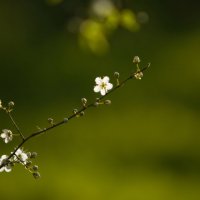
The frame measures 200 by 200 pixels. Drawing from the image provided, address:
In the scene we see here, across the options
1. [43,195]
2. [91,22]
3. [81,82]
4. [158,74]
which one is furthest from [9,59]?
[91,22]

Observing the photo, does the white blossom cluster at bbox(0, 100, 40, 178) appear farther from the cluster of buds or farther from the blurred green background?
the blurred green background

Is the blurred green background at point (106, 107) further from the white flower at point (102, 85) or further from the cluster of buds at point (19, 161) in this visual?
the cluster of buds at point (19, 161)

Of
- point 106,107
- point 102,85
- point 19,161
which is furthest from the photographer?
point 106,107

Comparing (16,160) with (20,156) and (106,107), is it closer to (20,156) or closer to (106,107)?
(20,156)

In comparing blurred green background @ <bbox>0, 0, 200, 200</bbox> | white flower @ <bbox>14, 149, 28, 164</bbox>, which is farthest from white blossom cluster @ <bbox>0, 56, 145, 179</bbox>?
blurred green background @ <bbox>0, 0, 200, 200</bbox>

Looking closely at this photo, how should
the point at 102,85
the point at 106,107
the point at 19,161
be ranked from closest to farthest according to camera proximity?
the point at 19,161 → the point at 102,85 → the point at 106,107

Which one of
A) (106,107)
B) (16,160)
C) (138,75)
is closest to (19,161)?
(16,160)

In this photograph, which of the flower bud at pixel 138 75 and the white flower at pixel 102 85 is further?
the white flower at pixel 102 85

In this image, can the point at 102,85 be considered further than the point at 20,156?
Yes

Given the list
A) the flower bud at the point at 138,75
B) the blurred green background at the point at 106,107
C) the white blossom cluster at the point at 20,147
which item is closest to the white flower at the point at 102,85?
the white blossom cluster at the point at 20,147
